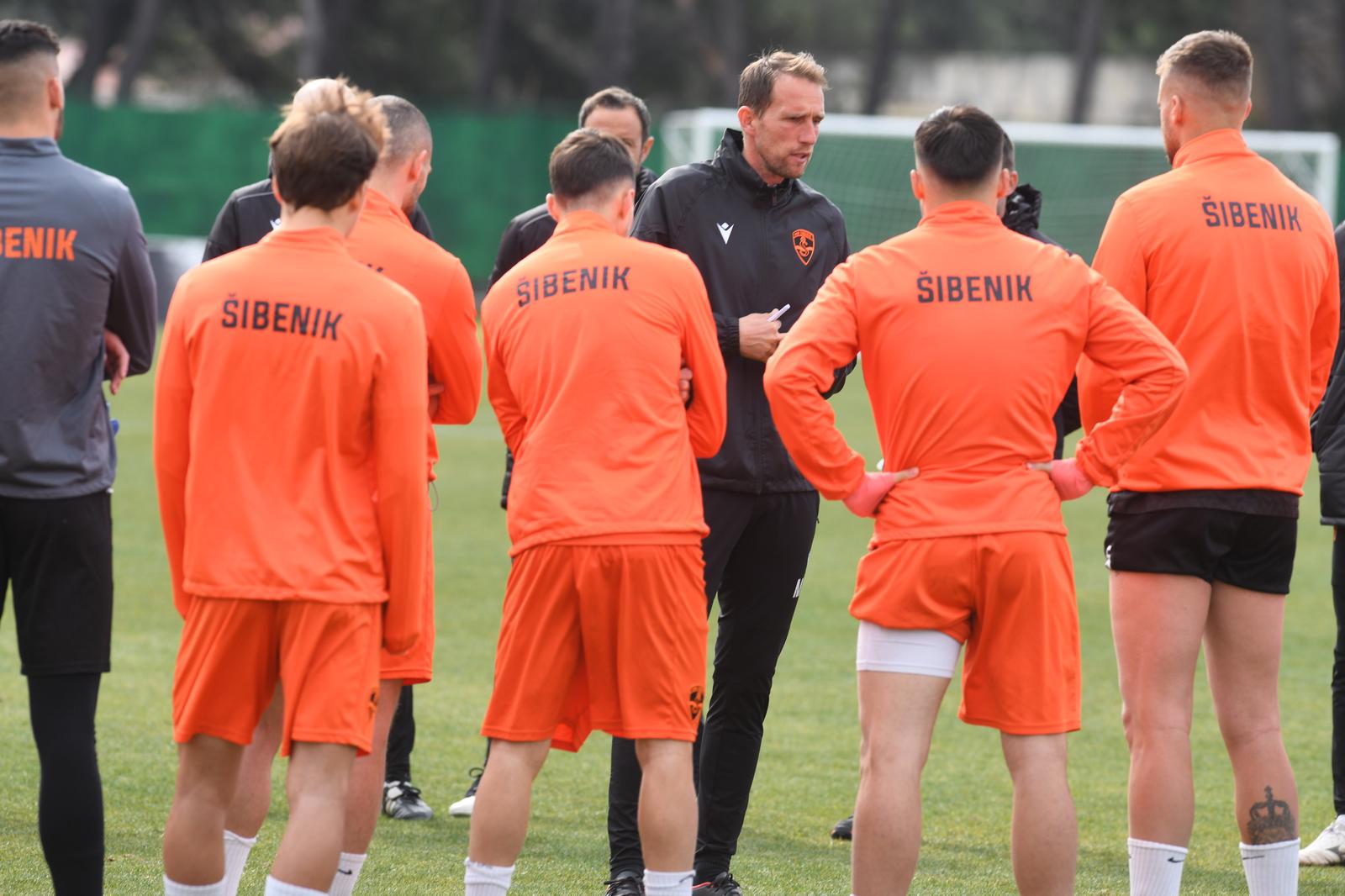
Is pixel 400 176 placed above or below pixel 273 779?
above

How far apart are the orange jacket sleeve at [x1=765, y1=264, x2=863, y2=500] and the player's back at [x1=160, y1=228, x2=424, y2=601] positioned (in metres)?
0.91

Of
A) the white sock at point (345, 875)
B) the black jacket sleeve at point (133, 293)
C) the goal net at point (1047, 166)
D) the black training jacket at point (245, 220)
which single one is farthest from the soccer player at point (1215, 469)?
the goal net at point (1047, 166)

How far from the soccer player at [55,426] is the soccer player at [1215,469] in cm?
254

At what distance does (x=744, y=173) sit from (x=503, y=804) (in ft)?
6.94

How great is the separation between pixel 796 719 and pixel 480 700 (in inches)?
58.0

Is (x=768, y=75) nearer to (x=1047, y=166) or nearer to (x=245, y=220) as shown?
(x=245, y=220)

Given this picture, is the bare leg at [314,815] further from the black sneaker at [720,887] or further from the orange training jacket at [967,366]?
the black sneaker at [720,887]

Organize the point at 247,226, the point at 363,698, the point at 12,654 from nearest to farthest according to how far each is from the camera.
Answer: the point at 363,698
the point at 247,226
the point at 12,654

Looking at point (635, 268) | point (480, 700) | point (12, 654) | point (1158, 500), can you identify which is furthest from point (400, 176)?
point (12, 654)

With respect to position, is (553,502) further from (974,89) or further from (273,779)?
(974,89)

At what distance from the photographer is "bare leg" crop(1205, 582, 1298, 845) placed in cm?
468

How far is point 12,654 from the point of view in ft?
28.0

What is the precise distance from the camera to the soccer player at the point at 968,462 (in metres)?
4.15

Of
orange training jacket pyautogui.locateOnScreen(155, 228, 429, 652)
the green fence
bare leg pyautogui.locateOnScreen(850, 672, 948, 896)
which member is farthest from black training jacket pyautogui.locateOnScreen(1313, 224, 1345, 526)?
the green fence
